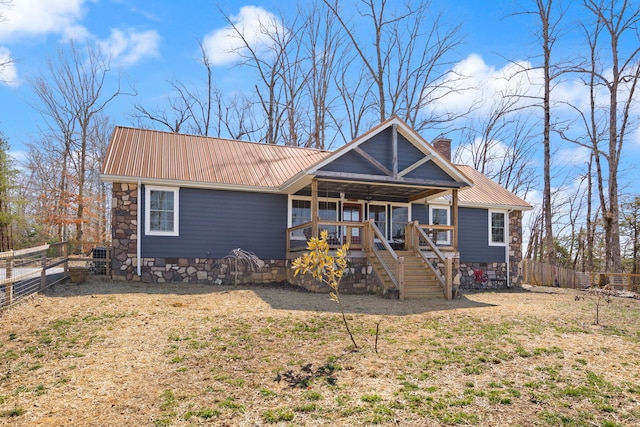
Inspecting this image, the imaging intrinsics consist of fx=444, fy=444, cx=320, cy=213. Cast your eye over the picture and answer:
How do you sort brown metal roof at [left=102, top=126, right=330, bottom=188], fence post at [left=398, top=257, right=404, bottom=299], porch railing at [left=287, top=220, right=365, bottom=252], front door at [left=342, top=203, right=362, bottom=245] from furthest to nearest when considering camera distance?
front door at [left=342, top=203, right=362, bottom=245] → porch railing at [left=287, top=220, right=365, bottom=252] → brown metal roof at [left=102, top=126, right=330, bottom=188] → fence post at [left=398, top=257, right=404, bottom=299]

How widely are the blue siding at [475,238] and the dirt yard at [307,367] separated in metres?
7.42

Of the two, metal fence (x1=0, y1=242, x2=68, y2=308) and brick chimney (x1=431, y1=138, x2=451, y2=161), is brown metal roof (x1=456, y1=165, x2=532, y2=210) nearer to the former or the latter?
brick chimney (x1=431, y1=138, x2=451, y2=161)

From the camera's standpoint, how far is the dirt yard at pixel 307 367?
4.02 metres

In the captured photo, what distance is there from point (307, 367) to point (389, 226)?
10.7 meters

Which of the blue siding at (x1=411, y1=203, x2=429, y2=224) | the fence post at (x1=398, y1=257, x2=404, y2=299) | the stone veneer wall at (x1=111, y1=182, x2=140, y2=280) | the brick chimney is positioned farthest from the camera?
the brick chimney

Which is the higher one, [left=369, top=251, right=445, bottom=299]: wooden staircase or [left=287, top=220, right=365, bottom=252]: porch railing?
[left=287, top=220, right=365, bottom=252]: porch railing

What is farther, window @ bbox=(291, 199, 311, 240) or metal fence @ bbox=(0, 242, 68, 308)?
window @ bbox=(291, 199, 311, 240)

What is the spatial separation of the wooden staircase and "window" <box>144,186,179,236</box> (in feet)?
18.8

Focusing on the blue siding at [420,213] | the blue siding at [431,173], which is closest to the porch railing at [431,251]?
the blue siding at [431,173]

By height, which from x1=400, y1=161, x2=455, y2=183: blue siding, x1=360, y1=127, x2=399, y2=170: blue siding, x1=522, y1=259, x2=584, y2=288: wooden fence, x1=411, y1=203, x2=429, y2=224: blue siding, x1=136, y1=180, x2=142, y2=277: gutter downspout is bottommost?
x1=522, y1=259, x2=584, y2=288: wooden fence

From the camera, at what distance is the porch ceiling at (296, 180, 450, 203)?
13.3 metres

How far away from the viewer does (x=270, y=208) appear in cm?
1371

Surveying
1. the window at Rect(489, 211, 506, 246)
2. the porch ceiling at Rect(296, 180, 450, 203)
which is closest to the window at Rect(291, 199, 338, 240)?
the porch ceiling at Rect(296, 180, 450, 203)

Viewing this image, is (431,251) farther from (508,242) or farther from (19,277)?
(19,277)
